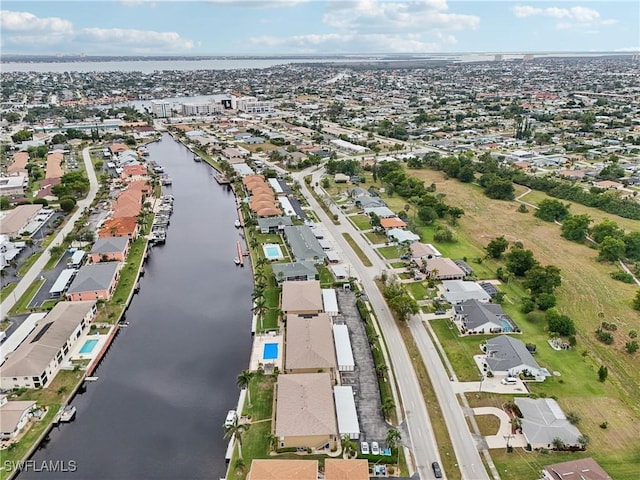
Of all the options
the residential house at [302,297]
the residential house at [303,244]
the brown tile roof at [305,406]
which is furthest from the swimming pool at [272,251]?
the brown tile roof at [305,406]

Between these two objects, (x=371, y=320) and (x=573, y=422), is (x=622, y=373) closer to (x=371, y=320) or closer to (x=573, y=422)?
(x=573, y=422)

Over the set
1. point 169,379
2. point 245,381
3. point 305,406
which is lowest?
point 169,379

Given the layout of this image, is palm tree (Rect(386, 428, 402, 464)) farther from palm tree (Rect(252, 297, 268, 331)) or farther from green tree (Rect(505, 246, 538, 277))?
green tree (Rect(505, 246, 538, 277))

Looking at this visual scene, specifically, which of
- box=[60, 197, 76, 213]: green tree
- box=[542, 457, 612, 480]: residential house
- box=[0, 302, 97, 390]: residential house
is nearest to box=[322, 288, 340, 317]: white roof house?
box=[542, 457, 612, 480]: residential house

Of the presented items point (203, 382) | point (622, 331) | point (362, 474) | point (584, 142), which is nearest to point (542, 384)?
point (622, 331)

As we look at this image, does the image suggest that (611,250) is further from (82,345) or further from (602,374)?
(82,345)

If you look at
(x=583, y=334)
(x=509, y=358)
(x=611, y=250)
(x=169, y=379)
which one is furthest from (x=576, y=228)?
(x=169, y=379)
